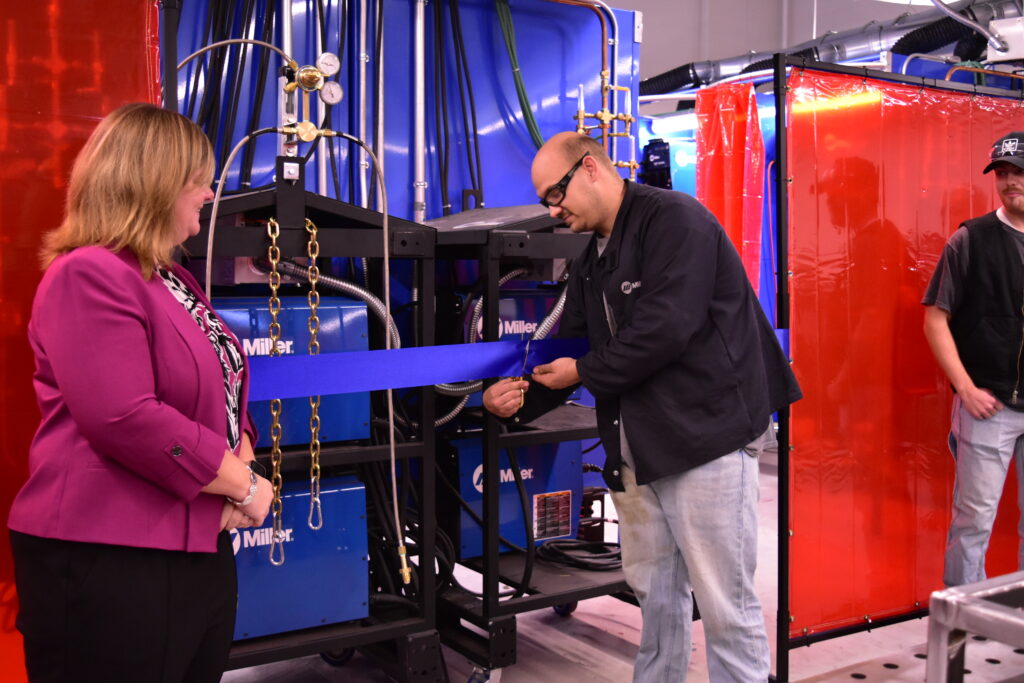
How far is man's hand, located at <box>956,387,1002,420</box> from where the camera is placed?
330cm

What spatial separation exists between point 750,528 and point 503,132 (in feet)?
6.72

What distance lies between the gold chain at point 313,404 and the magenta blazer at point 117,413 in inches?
36.9

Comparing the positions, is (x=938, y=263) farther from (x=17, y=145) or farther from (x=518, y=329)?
(x=17, y=145)

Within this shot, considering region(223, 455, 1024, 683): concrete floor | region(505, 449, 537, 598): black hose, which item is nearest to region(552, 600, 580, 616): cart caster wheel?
region(223, 455, 1024, 683): concrete floor

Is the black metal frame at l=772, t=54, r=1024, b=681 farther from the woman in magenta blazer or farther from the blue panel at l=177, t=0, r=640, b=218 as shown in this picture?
the woman in magenta blazer

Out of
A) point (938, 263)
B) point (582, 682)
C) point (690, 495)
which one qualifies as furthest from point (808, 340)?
point (582, 682)

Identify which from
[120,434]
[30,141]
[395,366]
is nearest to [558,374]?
[395,366]

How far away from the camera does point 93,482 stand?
1.57 metres

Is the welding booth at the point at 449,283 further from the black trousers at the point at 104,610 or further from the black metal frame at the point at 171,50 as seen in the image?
the black trousers at the point at 104,610

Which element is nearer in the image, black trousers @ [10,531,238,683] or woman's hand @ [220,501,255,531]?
black trousers @ [10,531,238,683]

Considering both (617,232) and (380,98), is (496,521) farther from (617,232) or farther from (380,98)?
(380,98)

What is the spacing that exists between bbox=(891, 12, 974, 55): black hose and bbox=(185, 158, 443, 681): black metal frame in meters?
5.11

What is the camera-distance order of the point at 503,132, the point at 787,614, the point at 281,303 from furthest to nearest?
the point at 503,132 → the point at 787,614 → the point at 281,303

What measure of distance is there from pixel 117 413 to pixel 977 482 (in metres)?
2.97
